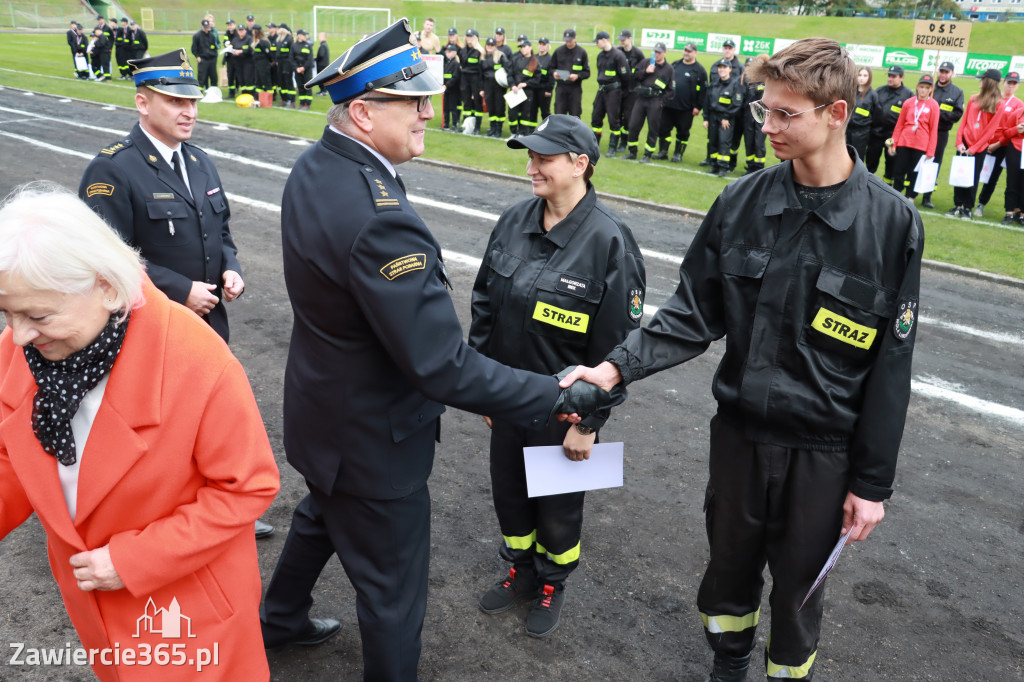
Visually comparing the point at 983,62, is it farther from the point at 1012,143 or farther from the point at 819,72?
the point at 819,72

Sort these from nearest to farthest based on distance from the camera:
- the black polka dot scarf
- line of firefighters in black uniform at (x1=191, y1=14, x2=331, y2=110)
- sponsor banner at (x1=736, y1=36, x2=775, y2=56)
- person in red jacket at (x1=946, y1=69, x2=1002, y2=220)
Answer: the black polka dot scarf < person in red jacket at (x1=946, y1=69, x2=1002, y2=220) < line of firefighters in black uniform at (x1=191, y1=14, x2=331, y2=110) < sponsor banner at (x1=736, y1=36, x2=775, y2=56)

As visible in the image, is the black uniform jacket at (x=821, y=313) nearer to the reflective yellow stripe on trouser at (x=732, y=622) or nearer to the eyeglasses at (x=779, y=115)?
the eyeglasses at (x=779, y=115)

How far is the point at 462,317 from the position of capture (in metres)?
7.93

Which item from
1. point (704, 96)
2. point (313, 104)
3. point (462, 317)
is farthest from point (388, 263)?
point (313, 104)

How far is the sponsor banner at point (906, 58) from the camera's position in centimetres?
4162

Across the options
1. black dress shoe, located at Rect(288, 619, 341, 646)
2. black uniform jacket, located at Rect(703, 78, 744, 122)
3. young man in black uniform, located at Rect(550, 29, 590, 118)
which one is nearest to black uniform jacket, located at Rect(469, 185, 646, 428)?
black dress shoe, located at Rect(288, 619, 341, 646)

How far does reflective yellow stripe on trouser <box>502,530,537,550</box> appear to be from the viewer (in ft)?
13.3

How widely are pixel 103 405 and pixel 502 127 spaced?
18514mm

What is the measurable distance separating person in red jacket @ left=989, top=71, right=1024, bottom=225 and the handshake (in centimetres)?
1260

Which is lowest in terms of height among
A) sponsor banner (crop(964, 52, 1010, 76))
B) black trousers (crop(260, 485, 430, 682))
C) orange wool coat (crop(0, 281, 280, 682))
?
black trousers (crop(260, 485, 430, 682))

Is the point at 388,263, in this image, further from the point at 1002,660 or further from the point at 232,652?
the point at 1002,660

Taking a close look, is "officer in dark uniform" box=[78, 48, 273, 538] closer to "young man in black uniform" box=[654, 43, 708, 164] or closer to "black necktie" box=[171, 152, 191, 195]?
"black necktie" box=[171, 152, 191, 195]

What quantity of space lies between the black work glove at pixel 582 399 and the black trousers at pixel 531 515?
25.9 inches

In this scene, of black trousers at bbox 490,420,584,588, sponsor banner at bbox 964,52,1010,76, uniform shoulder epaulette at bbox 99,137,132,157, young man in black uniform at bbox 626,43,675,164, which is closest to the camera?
black trousers at bbox 490,420,584,588
